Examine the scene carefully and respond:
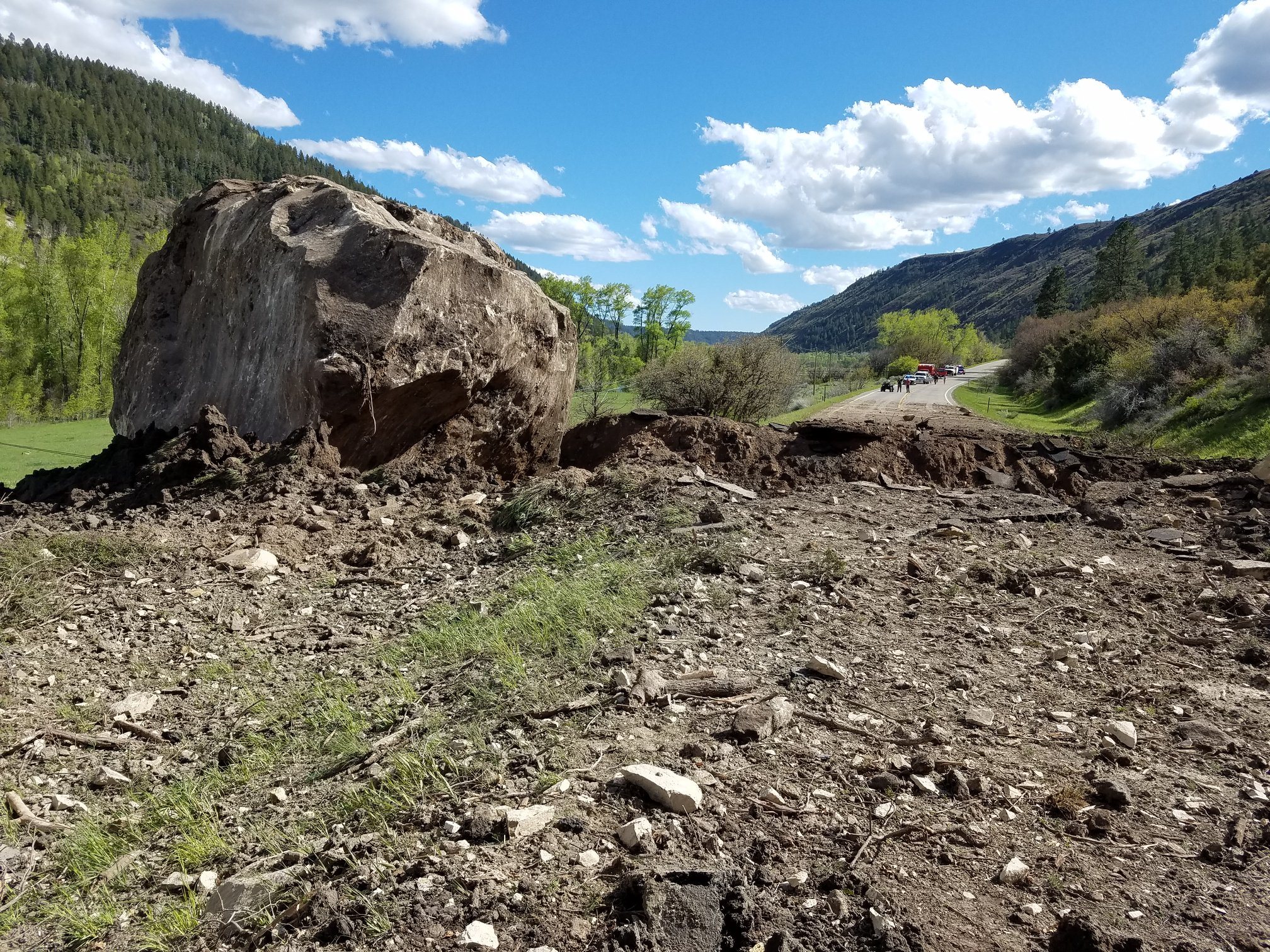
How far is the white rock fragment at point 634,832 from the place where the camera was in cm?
238

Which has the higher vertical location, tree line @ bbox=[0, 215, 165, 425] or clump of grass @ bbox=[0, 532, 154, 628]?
tree line @ bbox=[0, 215, 165, 425]

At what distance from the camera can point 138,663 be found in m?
4.54

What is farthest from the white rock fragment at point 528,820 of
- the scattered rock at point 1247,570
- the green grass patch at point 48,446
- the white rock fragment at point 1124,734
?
the green grass patch at point 48,446

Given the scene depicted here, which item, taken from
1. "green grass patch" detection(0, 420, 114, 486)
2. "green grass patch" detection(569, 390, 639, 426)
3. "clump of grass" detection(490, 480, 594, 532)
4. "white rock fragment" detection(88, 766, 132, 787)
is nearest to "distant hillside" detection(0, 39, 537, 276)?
"green grass patch" detection(569, 390, 639, 426)

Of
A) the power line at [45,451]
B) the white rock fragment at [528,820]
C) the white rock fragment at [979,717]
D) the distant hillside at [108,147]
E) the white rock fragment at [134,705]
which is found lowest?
the white rock fragment at [134,705]

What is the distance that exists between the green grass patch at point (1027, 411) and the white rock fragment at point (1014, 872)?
20.6 m

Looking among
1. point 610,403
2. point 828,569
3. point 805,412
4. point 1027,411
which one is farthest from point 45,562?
point 1027,411

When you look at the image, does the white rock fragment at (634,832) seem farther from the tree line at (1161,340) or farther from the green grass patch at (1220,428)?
the tree line at (1161,340)

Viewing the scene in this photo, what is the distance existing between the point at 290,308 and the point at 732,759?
6.29 m

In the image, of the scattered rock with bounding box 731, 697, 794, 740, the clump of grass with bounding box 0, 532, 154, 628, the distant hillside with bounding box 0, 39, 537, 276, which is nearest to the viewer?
the scattered rock with bounding box 731, 697, 794, 740

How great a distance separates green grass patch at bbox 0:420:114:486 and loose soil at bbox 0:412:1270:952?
18.7 ft

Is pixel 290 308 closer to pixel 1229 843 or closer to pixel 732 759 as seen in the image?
pixel 732 759

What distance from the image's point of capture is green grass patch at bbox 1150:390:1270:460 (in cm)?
1538

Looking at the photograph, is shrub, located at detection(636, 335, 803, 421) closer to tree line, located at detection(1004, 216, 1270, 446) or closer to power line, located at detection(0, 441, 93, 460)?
tree line, located at detection(1004, 216, 1270, 446)
